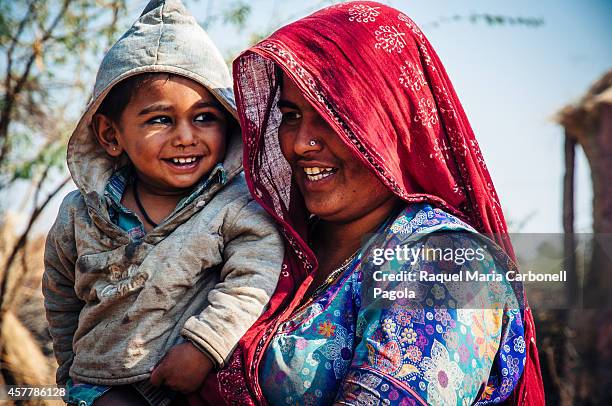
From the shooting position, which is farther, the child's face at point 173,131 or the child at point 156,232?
the child's face at point 173,131

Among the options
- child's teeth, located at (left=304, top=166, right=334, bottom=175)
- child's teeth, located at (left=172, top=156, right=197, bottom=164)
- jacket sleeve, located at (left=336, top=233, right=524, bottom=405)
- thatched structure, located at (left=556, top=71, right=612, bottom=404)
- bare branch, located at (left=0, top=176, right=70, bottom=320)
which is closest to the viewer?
jacket sleeve, located at (left=336, top=233, right=524, bottom=405)

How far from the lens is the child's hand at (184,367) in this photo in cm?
214

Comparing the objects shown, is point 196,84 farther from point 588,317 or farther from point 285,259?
point 588,317

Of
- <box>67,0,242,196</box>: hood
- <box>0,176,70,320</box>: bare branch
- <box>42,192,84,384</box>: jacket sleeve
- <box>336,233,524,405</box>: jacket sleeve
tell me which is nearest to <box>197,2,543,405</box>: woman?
<box>336,233,524,405</box>: jacket sleeve

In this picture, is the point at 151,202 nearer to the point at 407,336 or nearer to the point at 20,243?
the point at 407,336

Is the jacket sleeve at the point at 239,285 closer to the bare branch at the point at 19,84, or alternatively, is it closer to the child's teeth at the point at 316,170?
the child's teeth at the point at 316,170

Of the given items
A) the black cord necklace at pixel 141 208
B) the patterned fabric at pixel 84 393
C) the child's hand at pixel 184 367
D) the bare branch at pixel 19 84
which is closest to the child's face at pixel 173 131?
the black cord necklace at pixel 141 208

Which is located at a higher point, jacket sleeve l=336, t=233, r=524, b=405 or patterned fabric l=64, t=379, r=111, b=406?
jacket sleeve l=336, t=233, r=524, b=405

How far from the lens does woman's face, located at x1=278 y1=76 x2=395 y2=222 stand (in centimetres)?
231

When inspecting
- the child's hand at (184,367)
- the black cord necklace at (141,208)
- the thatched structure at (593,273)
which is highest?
the black cord necklace at (141,208)

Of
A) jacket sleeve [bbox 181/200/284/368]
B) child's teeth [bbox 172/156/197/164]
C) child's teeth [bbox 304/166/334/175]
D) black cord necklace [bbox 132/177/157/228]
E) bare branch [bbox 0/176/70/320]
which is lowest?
bare branch [bbox 0/176/70/320]

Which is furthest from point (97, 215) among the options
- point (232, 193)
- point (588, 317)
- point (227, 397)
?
point (588, 317)

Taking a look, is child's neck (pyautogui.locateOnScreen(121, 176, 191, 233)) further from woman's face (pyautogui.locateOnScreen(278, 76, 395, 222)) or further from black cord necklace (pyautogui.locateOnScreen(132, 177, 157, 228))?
woman's face (pyautogui.locateOnScreen(278, 76, 395, 222))

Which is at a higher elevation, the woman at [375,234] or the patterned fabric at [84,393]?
the woman at [375,234]
